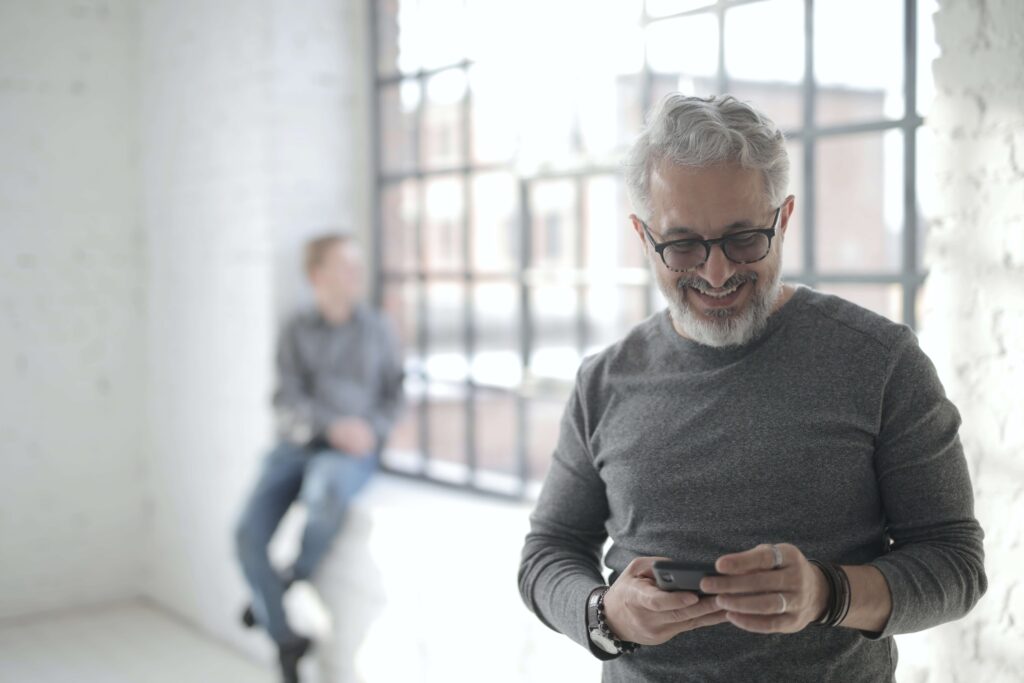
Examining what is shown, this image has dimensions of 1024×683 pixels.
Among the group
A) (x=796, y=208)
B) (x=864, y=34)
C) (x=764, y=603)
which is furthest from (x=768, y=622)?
(x=796, y=208)

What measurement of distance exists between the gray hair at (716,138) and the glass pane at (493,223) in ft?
7.21

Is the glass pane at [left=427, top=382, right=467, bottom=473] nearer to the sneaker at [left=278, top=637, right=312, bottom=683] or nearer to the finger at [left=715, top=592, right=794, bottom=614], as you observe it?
the sneaker at [left=278, top=637, right=312, bottom=683]

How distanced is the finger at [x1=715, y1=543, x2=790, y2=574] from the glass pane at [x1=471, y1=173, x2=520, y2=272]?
8.33ft

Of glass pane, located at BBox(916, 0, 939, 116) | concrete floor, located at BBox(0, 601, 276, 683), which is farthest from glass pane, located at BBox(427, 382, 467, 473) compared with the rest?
glass pane, located at BBox(916, 0, 939, 116)

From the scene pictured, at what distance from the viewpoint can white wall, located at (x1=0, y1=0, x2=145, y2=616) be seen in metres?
5.29

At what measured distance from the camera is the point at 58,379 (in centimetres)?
544

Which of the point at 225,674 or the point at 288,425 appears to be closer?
the point at 288,425

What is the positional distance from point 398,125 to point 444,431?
1.34 metres

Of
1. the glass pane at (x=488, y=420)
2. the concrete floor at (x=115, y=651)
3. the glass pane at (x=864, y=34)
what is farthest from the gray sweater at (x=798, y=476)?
the concrete floor at (x=115, y=651)

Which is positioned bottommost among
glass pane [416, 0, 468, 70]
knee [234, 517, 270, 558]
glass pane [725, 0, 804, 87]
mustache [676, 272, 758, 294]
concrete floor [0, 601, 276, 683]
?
concrete floor [0, 601, 276, 683]

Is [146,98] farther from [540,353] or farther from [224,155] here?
[540,353]

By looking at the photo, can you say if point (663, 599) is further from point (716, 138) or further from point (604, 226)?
point (604, 226)

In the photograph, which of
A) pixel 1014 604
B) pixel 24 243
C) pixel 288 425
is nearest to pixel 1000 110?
pixel 1014 604

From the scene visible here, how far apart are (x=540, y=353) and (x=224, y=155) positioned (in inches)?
79.1
